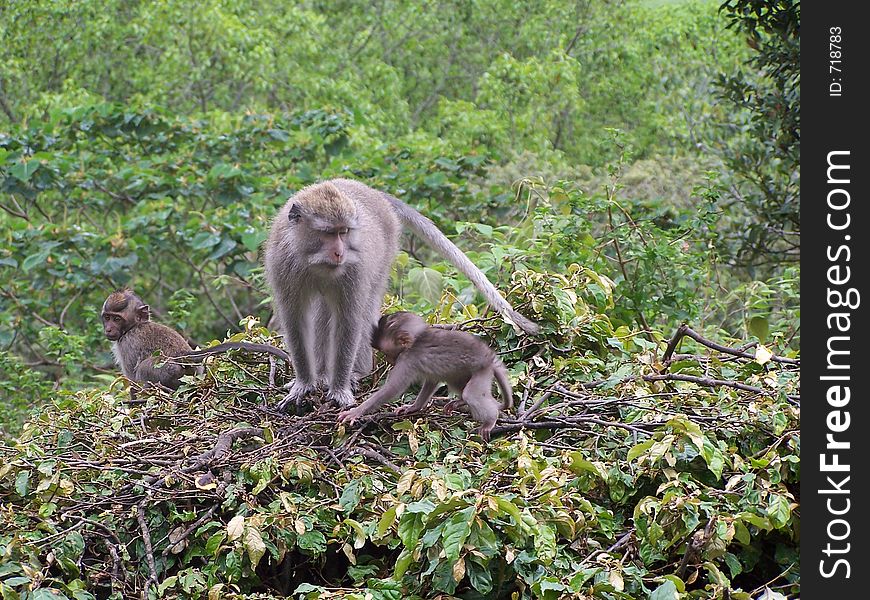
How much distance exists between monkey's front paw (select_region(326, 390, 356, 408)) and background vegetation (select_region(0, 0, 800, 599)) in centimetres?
28

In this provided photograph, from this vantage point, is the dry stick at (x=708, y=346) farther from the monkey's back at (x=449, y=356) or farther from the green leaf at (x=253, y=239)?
the green leaf at (x=253, y=239)

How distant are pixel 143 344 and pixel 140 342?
35 mm

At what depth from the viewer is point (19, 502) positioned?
408cm

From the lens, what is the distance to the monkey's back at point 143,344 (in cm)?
619

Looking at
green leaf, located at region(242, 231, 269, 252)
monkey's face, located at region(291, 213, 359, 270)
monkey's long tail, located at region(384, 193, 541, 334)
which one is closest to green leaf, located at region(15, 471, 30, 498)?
monkey's face, located at region(291, 213, 359, 270)

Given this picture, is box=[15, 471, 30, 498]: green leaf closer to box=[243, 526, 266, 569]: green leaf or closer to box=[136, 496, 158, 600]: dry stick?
box=[136, 496, 158, 600]: dry stick

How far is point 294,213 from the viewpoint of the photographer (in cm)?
474

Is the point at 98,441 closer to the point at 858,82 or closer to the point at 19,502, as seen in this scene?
the point at 19,502

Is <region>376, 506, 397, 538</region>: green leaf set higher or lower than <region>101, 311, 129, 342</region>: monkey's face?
Answer: lower

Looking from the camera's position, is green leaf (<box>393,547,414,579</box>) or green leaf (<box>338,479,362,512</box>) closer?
green leaf (<box>393,547,414,579</box>)

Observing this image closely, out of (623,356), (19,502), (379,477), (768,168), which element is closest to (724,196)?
(768,168)

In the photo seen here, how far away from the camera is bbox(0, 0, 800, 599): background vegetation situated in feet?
11.0

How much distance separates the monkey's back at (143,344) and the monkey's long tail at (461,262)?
58.1 inches

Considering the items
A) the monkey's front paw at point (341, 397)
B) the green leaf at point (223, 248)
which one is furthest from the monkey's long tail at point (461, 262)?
the green leaf at point (223, 248)
